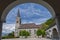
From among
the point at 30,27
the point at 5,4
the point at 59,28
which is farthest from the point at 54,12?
the point at 30,27

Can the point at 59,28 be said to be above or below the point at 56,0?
below

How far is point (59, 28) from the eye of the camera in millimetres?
6426

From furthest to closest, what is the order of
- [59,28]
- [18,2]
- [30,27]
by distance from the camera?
[30,27] → [18,2] → [59,28]

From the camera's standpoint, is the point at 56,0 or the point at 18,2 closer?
the point at 56,0

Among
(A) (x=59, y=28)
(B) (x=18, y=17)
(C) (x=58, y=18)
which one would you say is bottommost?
(A) (x=59, y=28)

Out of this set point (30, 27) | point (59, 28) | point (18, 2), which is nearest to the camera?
point (59, 28)

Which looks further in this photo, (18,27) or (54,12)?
(18,27)

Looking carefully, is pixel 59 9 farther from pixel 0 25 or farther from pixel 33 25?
pixel 33 25

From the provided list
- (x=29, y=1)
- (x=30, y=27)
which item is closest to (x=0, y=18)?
(x=29, y=1)

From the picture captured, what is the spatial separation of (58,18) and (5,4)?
2.27m

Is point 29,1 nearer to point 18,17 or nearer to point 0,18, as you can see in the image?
point 0,18

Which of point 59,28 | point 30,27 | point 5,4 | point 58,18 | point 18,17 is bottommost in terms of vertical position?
point 59,28

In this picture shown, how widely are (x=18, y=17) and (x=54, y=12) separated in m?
70.4

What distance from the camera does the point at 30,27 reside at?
237 ft
